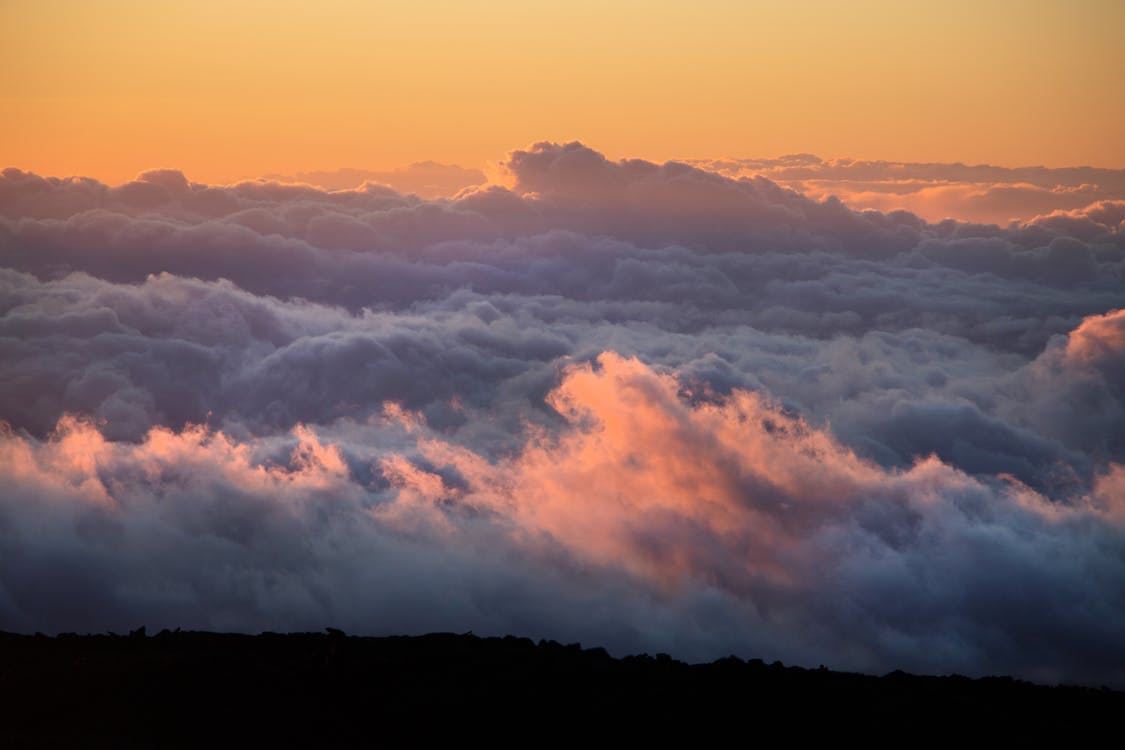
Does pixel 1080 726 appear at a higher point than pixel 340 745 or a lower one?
higher

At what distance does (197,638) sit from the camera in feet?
135

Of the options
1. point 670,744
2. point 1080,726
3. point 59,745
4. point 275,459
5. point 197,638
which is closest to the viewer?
point 59,745

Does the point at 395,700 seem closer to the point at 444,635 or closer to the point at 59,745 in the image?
the point at 444,635

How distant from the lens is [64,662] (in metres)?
37.1

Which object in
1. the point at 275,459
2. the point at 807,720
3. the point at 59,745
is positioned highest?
the point at 275,459

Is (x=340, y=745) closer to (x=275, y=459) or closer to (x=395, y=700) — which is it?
(x=395, y=700)

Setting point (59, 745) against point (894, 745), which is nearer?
point (59, 745)

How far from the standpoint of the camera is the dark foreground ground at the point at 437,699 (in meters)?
34.2

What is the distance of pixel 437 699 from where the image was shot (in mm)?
36406

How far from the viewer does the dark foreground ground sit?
3419 cm

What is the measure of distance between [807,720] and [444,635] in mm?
12660

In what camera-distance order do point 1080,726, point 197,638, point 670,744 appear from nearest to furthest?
1. point 670,744
2. point 1080,726
3. point 197,638

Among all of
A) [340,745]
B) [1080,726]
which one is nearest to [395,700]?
[340,745]

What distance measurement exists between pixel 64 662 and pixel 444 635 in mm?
12155
